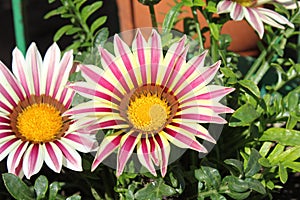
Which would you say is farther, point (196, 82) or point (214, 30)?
point (214, 30)

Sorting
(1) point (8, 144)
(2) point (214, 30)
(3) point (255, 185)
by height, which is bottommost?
(3) point (255, 185)

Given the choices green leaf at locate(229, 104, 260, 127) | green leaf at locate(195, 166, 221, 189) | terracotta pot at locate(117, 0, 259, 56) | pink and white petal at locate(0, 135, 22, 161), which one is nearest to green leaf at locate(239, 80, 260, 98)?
green leaf at locate(229, 104, 260, 127)

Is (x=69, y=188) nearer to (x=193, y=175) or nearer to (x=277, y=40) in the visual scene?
(x=193, y=175)

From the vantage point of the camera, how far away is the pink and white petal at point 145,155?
0.89 m

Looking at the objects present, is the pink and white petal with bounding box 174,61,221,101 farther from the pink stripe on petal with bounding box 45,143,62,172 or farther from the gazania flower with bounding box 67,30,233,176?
the pink stripe on petal with bounding box 45,143,62,172

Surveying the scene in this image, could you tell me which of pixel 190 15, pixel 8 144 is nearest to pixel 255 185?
pixel 8 144

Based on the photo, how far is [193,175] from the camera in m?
1.11

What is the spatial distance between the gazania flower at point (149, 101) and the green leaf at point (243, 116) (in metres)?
0.11

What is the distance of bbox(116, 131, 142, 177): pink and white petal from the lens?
89 centimetres

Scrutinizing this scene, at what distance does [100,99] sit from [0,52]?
1495mm

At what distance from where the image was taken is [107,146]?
91 centimetres

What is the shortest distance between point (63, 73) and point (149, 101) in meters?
0.14

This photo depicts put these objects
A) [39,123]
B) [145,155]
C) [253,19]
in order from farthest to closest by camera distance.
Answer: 1. [253,19]
2. [39,123]
3. [145,155]

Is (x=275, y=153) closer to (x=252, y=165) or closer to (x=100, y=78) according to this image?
(x=252, y=165)
